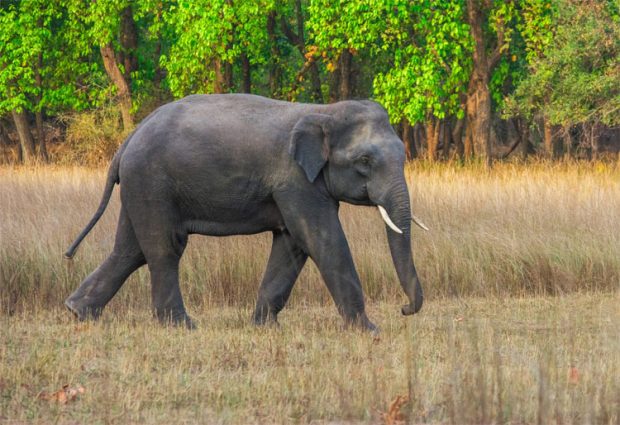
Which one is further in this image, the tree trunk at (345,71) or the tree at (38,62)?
the tree at (38,62)

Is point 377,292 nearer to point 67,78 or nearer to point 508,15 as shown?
point 508,15

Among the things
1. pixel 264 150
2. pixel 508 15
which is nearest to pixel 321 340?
pixel 264 150

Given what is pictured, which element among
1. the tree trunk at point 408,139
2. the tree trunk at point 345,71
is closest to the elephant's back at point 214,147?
the tree trunk at point 345,71

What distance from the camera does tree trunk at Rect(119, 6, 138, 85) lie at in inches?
1403

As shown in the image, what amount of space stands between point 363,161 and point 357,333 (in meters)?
1.31

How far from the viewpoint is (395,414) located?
6.57 metres

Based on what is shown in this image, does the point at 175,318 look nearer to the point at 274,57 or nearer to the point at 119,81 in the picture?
the point at 274,57

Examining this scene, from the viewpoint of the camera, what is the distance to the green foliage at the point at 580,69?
25484 mm

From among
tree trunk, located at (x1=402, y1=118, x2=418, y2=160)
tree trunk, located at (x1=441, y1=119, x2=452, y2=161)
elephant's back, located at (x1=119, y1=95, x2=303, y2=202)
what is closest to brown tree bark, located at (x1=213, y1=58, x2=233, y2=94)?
tree trunk, located at (x1=402, y1=118, x2=418, y2=160)

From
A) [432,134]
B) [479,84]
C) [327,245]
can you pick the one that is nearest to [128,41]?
[432,134]

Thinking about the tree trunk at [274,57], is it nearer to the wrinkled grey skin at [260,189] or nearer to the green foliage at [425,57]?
the green foliage at [425,57]

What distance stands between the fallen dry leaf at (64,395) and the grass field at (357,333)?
3 centimetres

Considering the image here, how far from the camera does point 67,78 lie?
36750mm

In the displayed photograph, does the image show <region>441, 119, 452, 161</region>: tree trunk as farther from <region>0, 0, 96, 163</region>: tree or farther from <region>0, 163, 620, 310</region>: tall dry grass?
<region>0, 163, 620, 310</region>: tall dry grass
